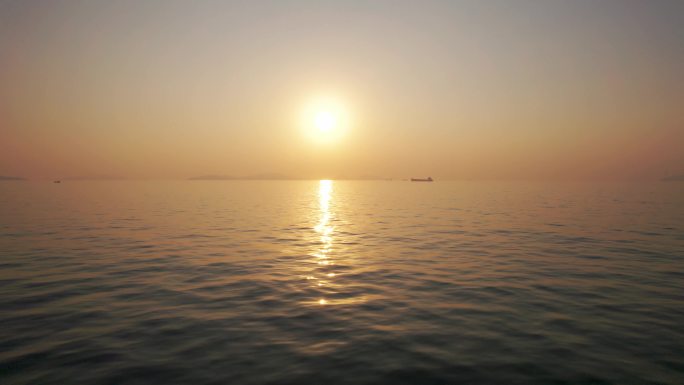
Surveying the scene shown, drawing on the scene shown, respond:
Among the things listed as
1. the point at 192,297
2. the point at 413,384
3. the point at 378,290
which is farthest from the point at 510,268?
the point at 192,297

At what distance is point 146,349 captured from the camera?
986cm

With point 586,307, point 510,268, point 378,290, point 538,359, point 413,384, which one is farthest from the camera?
point 510,268

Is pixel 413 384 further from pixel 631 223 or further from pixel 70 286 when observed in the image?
pixel 631 223

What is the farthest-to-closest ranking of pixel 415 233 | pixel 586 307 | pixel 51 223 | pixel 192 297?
pixel 51 223, pixel 415 233, pixel 192 297, pixel 586 307

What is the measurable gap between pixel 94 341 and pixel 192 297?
175 inches

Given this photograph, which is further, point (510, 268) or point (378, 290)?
point (510, 268)

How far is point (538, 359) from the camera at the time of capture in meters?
9.41

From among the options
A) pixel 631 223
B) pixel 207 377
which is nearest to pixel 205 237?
pixel 207 377

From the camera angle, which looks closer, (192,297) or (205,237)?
(192,297)

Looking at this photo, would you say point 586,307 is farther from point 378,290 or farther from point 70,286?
point 70,286

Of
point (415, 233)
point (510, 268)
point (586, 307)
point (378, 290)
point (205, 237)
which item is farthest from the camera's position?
point (415, 233)

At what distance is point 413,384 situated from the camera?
8.25 meters

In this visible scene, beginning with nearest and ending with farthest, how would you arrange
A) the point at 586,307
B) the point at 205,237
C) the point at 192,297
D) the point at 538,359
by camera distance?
the point at 538,359, the point at 586,307, the point at 192,297, the point at 205,237

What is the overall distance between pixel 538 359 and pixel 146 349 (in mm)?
9822
